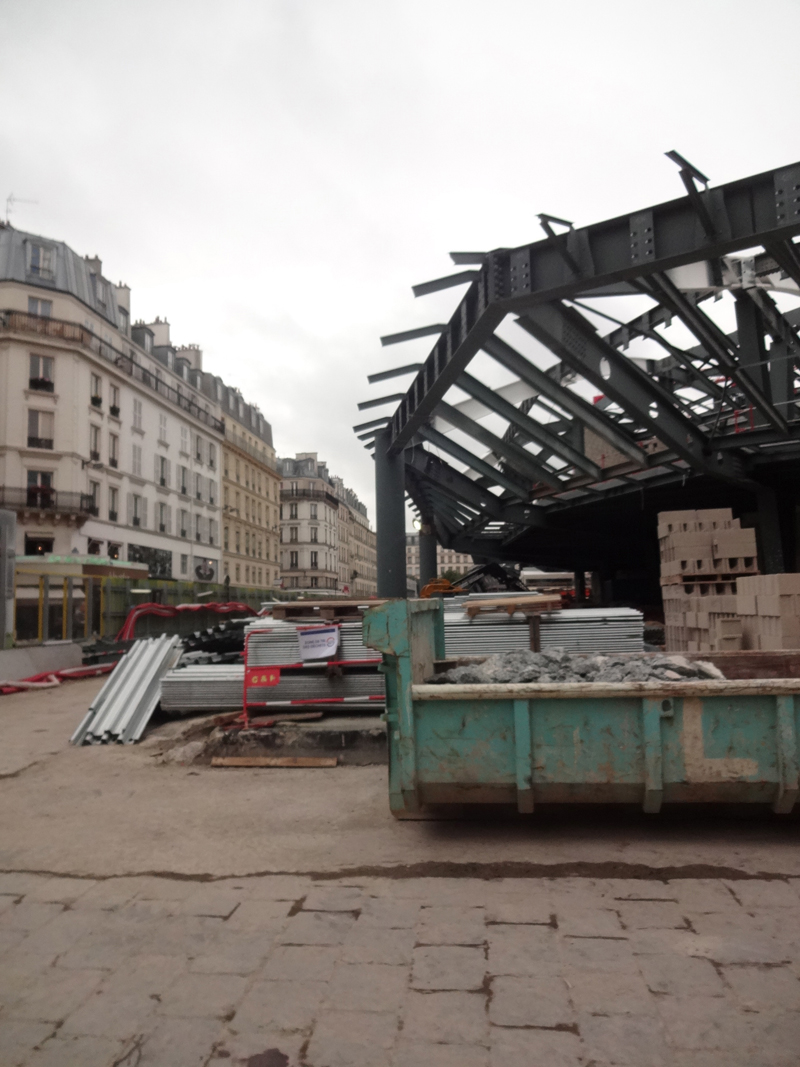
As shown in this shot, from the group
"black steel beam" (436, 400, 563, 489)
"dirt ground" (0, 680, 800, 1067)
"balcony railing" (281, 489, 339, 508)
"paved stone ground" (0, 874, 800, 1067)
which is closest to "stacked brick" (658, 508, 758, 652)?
"black steel beam" (436, 400, 563, 489)

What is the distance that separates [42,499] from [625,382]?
109 ft

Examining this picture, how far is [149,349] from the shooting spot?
157 feet

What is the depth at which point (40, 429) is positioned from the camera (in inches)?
1459

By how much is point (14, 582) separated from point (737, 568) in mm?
14692

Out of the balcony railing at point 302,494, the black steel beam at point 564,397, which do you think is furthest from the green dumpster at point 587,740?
the balcony railing at point 302,494

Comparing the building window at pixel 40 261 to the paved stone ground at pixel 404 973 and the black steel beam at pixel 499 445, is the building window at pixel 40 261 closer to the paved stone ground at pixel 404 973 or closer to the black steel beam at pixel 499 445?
the black steel beam at pixel 499 445

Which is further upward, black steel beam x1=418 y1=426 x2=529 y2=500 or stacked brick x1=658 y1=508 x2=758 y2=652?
black steel beam x1=418 y1=426 x2=529 y2=500

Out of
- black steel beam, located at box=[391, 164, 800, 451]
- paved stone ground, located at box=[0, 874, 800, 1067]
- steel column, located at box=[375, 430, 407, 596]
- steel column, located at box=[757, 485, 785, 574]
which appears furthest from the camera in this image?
steel column, located at box=[375, 430, 407, 596]

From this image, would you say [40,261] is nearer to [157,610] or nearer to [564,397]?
[157,610]

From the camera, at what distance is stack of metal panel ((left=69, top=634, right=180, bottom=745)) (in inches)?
335

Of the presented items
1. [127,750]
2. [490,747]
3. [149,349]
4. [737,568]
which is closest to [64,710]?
[127,750]

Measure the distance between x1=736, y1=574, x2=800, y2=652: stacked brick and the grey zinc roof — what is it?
3904cm

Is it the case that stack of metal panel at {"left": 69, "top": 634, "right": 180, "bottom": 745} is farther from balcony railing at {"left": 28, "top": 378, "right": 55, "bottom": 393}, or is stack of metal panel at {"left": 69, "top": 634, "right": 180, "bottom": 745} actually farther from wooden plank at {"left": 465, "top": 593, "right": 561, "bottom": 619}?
balcony railing at {"left": 28, "top": 378, "right": 55, "bottom": 393}

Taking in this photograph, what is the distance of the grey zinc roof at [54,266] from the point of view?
37.4m
